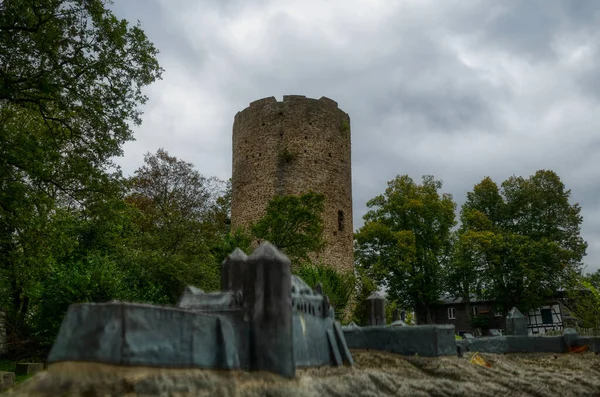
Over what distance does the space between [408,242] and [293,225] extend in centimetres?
1420

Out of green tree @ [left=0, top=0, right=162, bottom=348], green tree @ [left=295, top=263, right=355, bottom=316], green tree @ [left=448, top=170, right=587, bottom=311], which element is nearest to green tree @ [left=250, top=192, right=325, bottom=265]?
green tree @ [left=295, top=263, right=355, bottom=316]

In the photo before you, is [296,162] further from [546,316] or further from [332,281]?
[546,316]

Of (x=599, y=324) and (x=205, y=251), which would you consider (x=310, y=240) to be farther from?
(x=599, y=324)

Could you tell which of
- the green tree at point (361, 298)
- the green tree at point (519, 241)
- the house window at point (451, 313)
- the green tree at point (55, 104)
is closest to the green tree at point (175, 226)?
the green tree at point (55, 104)

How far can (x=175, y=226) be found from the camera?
24.2m

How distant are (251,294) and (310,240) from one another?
1811 centimetres

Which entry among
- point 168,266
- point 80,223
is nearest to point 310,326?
point 168,266

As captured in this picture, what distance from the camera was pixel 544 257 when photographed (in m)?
36.5

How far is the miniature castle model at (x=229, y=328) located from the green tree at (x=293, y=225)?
16022 mm

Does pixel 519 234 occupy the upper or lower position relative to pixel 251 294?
upper

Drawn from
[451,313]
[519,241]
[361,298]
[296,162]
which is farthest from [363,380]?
[451,313]

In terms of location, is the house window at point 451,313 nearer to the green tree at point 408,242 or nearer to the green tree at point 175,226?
the green tree at point 408,242

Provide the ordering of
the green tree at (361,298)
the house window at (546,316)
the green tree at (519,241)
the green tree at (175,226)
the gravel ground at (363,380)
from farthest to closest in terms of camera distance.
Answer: the house window at (546,316) → the green tree at (519,241) → the green tree at (361,298) → the green tree at (175,226) → the gravel ground at (363,380)

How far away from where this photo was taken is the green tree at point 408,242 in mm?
37312
